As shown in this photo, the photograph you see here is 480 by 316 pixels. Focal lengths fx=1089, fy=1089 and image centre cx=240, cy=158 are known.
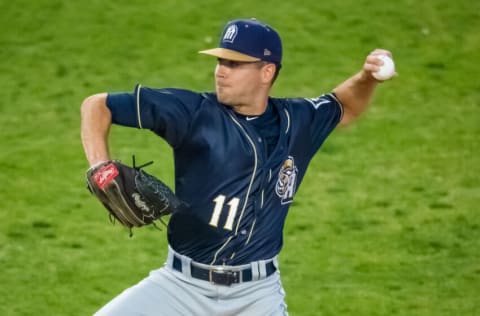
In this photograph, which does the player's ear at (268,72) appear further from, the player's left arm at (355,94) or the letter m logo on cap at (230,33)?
the player's left arm at (355,94)

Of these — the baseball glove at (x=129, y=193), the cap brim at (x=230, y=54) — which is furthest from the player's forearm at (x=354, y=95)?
the baseball glove at (x=129, y=193)

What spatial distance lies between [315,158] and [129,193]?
5494 millimetres

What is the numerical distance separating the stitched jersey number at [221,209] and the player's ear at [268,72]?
675 mm

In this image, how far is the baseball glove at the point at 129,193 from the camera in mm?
4855

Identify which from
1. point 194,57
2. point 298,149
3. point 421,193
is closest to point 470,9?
point 194,57

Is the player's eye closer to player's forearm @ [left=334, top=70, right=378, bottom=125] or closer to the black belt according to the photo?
player's forearm @ [left=334, top=70, right=378, bottom=125]

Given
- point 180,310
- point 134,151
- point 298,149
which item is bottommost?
point 134,151

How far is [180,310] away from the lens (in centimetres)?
543

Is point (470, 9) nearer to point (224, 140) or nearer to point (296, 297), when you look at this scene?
point (296, 297)

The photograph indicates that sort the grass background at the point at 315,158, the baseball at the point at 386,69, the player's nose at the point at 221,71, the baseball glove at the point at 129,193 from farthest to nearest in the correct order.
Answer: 1. the grass background at the point at 315,158
2. the baseball at the point at 386,69
3. the player's nose at the point at 221,71
4. the baseball glove at the point at 129,193

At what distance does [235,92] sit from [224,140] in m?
0.28

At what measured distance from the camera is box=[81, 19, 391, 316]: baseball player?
5.33 metres

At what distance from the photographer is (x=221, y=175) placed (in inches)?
212

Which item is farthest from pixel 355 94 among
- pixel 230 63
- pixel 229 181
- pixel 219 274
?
pixel 219 274
